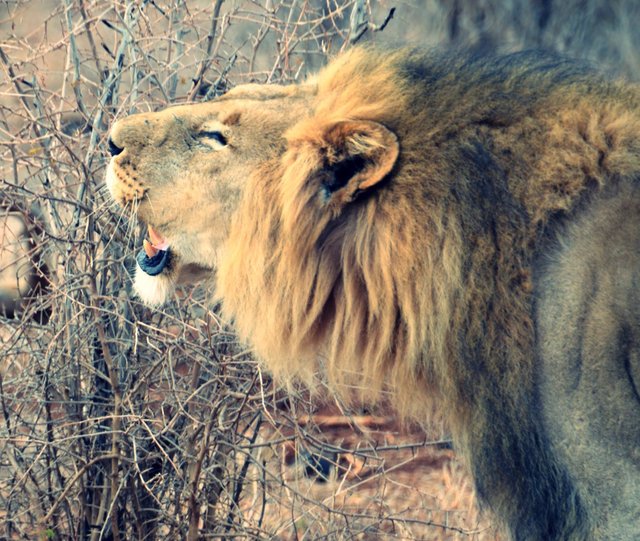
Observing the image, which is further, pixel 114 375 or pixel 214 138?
pixel 114 375

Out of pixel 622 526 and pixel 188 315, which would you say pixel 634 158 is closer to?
pixel 622 526

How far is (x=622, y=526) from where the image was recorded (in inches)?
104

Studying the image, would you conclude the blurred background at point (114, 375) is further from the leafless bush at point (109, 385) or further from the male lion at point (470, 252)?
the male lion at point (470, 252)

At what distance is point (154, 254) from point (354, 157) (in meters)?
0.78

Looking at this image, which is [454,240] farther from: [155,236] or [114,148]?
[114,148]

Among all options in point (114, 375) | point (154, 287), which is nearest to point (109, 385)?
point (114, 375)

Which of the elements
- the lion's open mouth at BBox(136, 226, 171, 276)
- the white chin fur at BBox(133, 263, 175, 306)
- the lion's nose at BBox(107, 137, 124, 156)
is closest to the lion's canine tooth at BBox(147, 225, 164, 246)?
the lion's open mouth at BBox(136, 226, 171, 276)

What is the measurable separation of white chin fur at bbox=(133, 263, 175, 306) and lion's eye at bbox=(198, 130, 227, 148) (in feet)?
1.47

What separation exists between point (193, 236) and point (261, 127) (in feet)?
1.33

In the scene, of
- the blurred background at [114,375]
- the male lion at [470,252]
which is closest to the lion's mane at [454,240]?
the male lion at [470,252]

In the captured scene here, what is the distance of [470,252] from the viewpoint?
9.17 ft

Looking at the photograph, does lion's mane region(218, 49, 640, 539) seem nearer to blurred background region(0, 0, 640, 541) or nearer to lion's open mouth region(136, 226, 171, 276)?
lion's open mouth region(136, 226, 171, 276)

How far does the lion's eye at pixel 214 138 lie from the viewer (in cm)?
316

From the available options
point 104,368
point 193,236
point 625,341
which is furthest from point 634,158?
point 104,368
